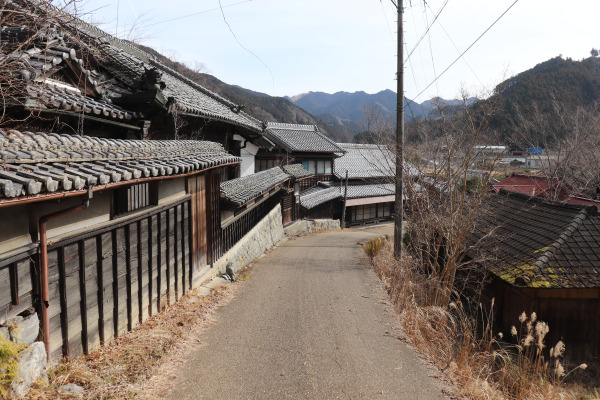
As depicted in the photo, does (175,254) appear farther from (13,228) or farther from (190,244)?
(13,228)

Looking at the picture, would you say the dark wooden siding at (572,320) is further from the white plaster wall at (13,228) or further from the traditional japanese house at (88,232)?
the white plaster wall at (13,228)

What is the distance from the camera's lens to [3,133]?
14.1 ft

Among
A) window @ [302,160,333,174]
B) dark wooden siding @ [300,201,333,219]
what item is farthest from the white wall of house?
window @ [302,160,333,174]

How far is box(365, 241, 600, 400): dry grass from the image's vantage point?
5.97 m

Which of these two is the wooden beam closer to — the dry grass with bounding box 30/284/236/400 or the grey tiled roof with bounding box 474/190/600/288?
the dry grass with bounding box 30/284/236/400

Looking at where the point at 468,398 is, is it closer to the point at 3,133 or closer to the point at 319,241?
the point at 3,133

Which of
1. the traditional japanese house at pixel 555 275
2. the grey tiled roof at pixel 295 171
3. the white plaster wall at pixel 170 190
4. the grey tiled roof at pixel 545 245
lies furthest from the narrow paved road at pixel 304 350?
the grey tiled roof at pixel 295 171

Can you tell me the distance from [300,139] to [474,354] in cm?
2835

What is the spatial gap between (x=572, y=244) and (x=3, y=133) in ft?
38.0

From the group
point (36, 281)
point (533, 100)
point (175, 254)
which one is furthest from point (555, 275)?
point (533, 100)

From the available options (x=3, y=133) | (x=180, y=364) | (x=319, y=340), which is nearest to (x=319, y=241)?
(x=319, y=340)

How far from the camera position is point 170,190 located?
7.65 meters

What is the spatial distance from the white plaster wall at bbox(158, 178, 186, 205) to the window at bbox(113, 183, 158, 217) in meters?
0.21

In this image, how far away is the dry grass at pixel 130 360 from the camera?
14.0 feet
